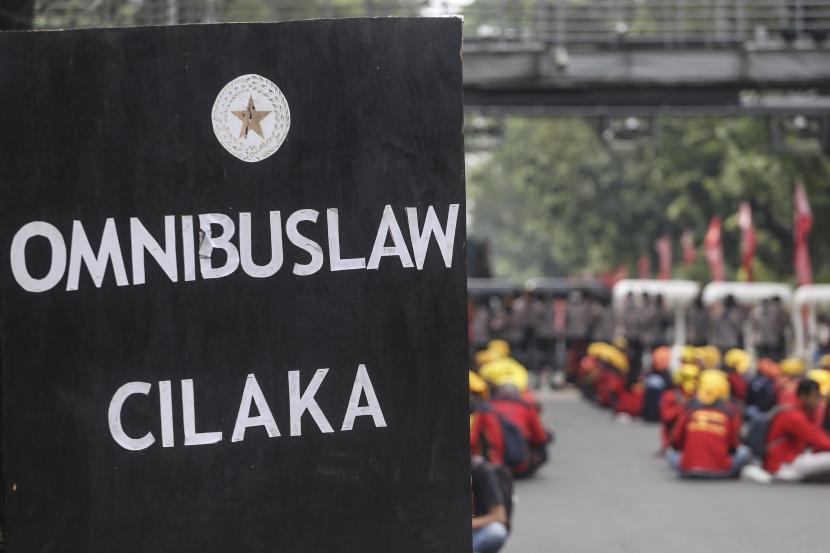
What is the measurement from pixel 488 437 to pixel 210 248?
865 cm

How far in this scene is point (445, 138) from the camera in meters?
3.54

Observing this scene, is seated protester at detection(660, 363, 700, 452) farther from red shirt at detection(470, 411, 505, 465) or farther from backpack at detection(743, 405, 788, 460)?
red shirt at detection(470, 411, 505, 465)

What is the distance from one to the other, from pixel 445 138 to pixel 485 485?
423 cm

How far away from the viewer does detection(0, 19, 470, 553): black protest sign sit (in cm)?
346

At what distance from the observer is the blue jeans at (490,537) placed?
753cm

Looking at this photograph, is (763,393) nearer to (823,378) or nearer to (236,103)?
(823,378)

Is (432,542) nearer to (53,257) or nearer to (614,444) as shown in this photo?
(53,257)

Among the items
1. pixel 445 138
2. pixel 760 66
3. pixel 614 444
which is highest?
pixel 760 66

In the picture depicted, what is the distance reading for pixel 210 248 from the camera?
3480 mm

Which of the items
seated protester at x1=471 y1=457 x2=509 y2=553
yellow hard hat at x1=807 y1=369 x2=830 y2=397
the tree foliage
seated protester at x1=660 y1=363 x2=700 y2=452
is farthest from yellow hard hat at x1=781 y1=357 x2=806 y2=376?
seated protester at x1=471 y1=457 x2=509 y2=553

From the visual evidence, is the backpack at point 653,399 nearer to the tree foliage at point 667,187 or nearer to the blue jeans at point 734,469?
the tree foliage at point 667,187

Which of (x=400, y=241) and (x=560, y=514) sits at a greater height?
(x=400, y=241)

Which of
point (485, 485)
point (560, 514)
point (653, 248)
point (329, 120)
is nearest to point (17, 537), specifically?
point (329, 120)

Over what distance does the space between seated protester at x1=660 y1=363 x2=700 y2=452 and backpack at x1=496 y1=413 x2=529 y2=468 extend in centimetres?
208
